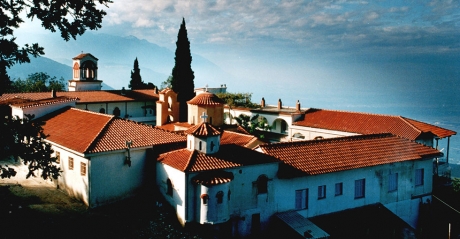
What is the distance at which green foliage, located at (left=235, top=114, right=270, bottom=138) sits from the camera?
155ft

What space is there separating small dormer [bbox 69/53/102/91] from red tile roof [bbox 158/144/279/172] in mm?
31790

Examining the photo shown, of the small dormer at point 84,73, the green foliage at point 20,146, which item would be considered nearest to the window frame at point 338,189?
the green foliage at point 20,146

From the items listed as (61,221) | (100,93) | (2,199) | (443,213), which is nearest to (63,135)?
(61,221)

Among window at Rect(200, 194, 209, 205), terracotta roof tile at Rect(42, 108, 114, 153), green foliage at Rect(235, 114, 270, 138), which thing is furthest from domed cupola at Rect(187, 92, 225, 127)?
window at Rect(200, 194, 209, 205)

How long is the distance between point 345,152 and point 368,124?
51.2 ft

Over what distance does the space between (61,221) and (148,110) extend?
3064cm

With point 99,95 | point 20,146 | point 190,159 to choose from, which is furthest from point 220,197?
point 99,95

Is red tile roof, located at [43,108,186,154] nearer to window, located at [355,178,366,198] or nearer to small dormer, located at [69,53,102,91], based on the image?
window, located at [355,178,366,198]

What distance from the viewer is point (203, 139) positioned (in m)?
23.5

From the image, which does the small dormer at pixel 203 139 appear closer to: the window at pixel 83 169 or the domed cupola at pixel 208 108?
the window at pixel 83 169

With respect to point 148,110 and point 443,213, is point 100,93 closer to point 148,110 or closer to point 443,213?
point 148,110

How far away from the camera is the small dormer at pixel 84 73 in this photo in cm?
5216

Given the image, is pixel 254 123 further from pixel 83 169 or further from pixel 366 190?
pixel 83 169

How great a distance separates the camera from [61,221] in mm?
21203
